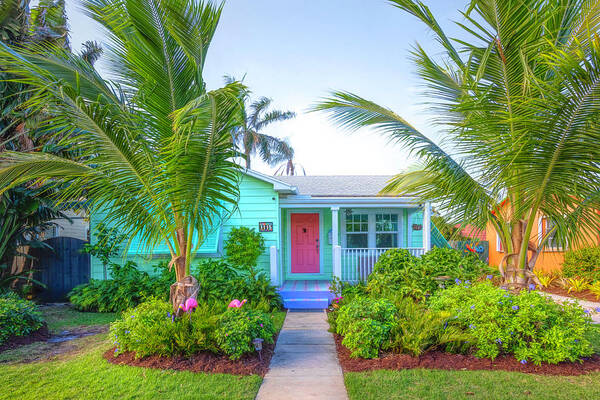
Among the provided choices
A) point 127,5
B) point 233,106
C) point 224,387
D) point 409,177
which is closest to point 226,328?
point 224,387

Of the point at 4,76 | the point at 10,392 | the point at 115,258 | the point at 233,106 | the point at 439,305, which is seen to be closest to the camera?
the point at 10,392

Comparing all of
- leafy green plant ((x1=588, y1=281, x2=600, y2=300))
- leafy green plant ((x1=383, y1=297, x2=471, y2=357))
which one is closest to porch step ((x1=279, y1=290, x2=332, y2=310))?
leafy green plant ((x1=383, y1=297, x2=471, y2=357))

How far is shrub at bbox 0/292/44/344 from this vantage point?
199 inches

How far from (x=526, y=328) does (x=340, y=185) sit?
7.18 metres

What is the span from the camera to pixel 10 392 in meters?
3.50

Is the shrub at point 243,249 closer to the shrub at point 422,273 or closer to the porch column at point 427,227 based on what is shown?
the shrub at point 422,273

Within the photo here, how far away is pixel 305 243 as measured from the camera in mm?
A: 10234

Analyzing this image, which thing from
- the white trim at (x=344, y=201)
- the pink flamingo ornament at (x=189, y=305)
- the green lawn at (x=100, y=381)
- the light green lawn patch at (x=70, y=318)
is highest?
the white trim at (x=344, y=201)

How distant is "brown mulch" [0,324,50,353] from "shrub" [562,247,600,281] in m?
12.1

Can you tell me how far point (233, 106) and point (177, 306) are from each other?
287 cm

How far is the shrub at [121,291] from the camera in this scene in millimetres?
7293

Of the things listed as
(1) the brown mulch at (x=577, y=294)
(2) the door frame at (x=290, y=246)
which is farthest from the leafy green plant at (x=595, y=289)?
(2) the door frame at (x=290, y=246)

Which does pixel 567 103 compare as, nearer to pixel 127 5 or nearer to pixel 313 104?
pixel 313 104

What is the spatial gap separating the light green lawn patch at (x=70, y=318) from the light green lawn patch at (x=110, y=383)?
220 cm
